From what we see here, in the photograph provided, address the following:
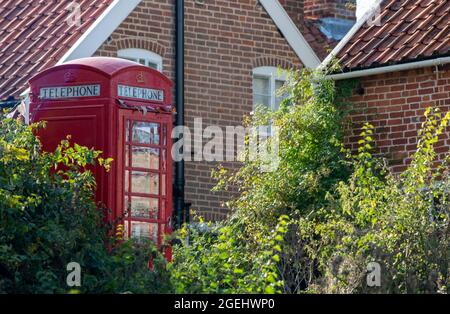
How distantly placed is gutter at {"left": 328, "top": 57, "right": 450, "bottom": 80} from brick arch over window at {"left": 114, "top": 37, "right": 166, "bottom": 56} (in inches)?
131

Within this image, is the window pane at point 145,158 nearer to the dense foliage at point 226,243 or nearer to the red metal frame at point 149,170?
the red metal frame at point 149,170

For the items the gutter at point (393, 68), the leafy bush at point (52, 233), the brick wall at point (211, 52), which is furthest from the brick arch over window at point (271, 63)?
the leafy bush at point (52, 233)

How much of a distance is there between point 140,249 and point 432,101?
7.63 metres

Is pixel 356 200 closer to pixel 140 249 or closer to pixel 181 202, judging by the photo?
pixel 140 249

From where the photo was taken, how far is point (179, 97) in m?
22.9

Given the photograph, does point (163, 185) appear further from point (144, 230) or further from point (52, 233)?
A: point (52, 233)

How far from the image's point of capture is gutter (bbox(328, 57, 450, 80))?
20062 mm

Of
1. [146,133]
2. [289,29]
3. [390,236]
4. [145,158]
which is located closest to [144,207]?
[145,158]

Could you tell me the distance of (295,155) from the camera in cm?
2016

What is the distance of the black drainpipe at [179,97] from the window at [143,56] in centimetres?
35

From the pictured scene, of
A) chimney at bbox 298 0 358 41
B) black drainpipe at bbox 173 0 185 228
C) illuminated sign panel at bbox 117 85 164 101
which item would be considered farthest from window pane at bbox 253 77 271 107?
illuminated sign panel at bbox 117 85 164 101

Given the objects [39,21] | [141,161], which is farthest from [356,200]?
[39,21]

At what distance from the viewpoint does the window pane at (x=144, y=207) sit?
16.5 metres
